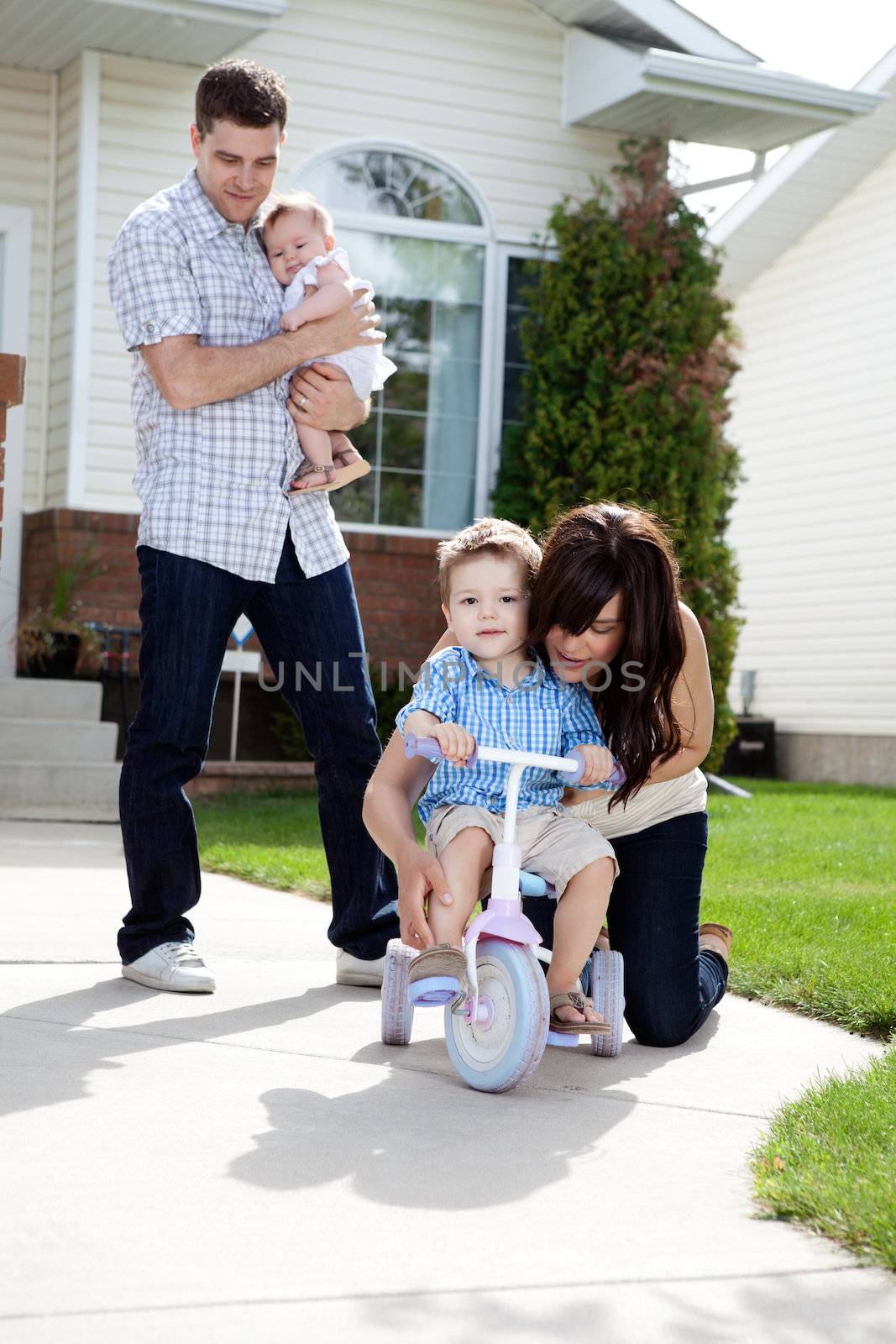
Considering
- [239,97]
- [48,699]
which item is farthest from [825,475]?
[239,97]

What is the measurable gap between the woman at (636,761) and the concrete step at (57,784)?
4913mm

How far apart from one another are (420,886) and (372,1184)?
74cm

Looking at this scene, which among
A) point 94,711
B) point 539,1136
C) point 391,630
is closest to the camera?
point 539,1136

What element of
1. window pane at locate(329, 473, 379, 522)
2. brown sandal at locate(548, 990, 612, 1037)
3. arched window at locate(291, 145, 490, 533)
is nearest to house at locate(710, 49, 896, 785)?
arched window at locate(291, 145, 490, 533)

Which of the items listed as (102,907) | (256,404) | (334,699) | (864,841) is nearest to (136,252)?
(256,404)

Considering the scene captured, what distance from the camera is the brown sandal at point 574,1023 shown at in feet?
10.00

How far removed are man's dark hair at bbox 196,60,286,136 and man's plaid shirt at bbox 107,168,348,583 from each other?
163 millimetres

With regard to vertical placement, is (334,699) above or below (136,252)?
below

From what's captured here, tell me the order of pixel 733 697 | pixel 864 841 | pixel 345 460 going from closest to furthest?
pixel 345 460 < pixel 864 841 < pixel 733 697

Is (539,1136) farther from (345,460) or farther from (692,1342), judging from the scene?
(345,460)

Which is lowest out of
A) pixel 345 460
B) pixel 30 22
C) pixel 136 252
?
pixel 345 460

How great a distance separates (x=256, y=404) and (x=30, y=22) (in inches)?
244

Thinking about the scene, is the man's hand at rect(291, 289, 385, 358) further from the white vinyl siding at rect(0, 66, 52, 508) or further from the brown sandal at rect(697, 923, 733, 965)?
the white vinyl siding at rect(0, 66, 52, 508)

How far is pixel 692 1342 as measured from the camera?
1.74 m
